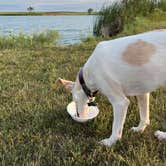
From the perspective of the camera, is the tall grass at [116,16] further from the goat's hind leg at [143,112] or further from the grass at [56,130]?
the goat's hind leg at [143,112]

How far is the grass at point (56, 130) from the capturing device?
291 cm

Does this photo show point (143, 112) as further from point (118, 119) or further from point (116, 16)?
point (116, 16)

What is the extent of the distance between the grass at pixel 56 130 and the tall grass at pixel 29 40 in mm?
3800

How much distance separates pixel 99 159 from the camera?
2.89 m

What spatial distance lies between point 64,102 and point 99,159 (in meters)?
1.38

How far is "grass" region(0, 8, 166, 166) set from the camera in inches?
114

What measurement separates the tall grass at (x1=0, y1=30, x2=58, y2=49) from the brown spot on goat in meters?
6.10

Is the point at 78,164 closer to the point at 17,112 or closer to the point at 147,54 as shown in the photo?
the point at 147,54

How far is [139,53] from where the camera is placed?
116 inches

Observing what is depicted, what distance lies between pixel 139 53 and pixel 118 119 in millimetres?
565

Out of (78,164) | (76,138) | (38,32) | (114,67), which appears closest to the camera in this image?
(78,164)

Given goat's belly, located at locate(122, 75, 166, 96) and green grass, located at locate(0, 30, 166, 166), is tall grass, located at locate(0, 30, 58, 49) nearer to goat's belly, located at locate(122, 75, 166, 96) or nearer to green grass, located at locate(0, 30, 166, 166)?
green grass, located at locate(0, 30, 166, 166)

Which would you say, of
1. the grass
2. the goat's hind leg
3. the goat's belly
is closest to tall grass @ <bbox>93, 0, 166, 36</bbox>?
the grass

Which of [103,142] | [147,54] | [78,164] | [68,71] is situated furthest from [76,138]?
[68,71]
